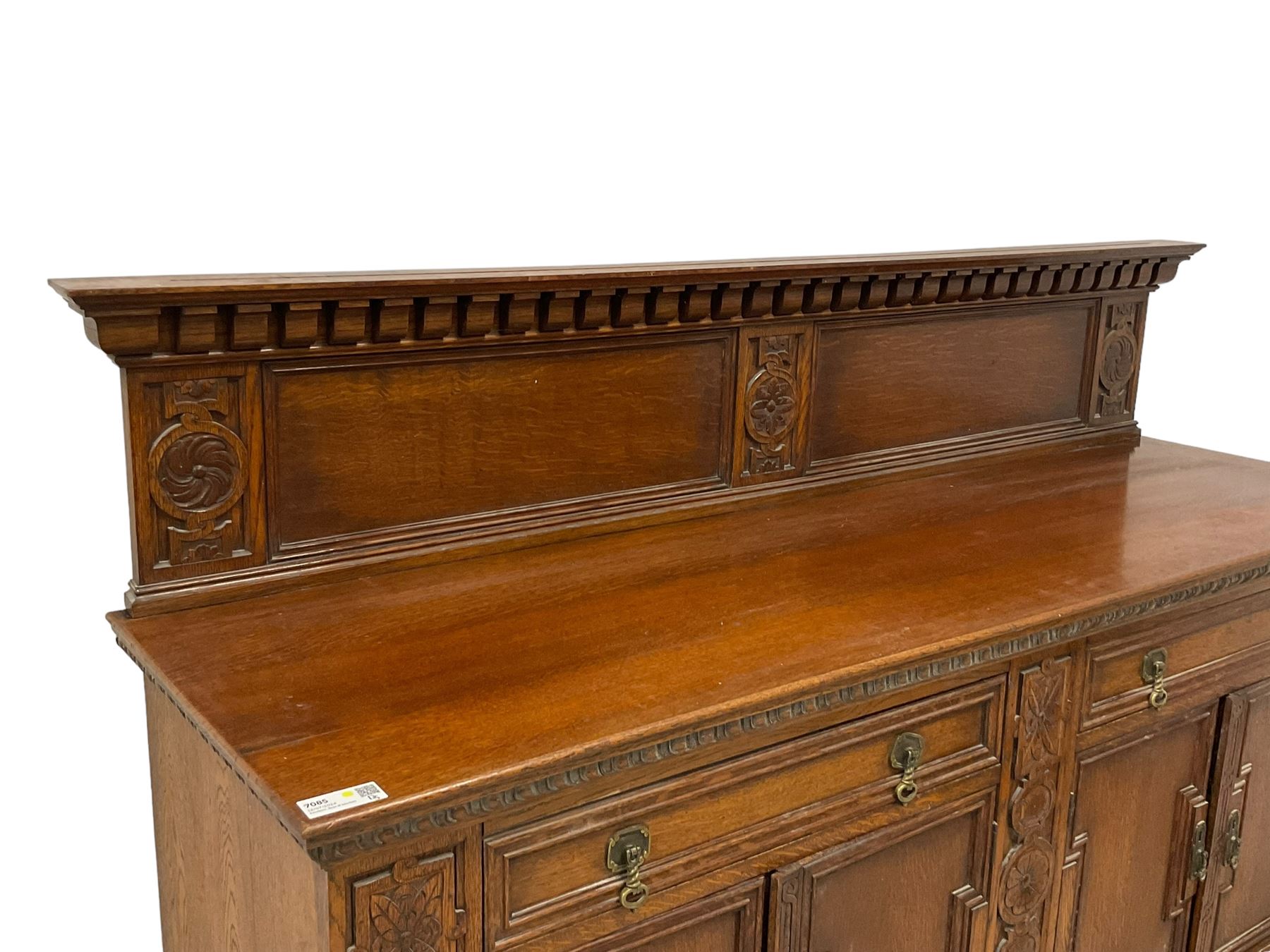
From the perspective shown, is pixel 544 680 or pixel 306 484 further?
pixel 306 484

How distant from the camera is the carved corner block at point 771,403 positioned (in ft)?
9.56

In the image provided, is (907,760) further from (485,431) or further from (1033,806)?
(485,431)

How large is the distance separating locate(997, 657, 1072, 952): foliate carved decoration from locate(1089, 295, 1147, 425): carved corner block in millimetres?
1264

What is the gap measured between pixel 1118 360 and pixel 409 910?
2.54 m

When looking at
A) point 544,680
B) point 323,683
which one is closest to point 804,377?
point 544,680

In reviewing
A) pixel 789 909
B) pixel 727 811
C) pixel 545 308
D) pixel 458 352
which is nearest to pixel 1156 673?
pixel 789 909

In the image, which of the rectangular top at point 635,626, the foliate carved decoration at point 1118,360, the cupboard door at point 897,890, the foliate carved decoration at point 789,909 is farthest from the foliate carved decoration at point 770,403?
the foliate carved decoration at point 1118,360

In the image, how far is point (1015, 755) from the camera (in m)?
2.54

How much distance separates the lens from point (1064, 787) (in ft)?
8.72

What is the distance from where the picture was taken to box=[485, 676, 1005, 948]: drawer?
1.96 metres

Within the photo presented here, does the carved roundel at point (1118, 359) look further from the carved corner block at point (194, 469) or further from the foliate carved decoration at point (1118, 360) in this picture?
the carved corner block at point (194, 469)

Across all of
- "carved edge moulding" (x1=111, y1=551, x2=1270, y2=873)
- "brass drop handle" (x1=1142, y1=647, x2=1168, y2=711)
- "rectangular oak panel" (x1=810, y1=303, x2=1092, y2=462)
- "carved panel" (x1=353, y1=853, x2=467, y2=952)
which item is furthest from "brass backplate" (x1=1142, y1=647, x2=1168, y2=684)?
"carved panel" (x1=353, y1=853, x2=467, y2=952)

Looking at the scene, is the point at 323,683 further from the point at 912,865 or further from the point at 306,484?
the point at 912,865

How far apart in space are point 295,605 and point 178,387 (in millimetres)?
407
